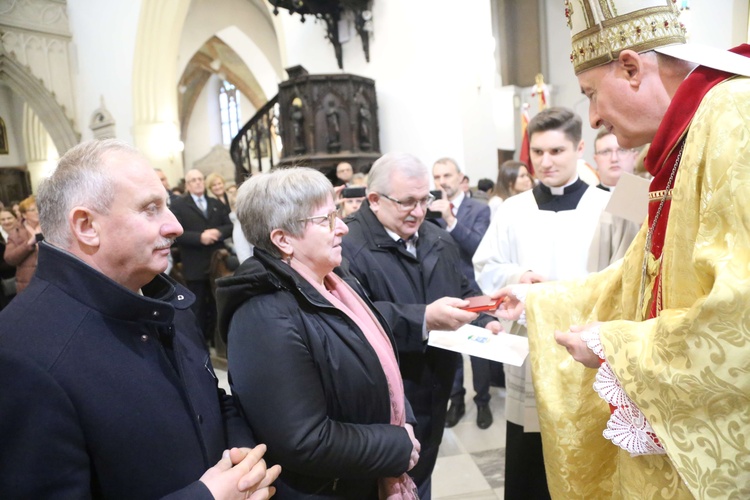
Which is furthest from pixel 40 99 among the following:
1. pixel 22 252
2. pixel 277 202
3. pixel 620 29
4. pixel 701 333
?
pixel 701 333

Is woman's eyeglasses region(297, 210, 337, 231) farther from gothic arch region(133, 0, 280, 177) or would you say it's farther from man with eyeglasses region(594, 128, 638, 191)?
gothic arch region(133, 0, 280, 177)

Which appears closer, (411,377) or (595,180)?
(411,377)

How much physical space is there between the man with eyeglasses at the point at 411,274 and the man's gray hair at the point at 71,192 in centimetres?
109

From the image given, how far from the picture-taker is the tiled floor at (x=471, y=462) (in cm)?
280

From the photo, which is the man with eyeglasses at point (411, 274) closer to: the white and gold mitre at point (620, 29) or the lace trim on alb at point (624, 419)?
the lace trim on alb at point (624, 419)

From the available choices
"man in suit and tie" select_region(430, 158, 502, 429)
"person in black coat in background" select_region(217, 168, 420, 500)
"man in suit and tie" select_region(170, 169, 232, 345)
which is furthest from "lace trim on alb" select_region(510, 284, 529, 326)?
"man in suit and tie" select_region(170, 169, 232, 345)

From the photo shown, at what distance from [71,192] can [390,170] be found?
132cm

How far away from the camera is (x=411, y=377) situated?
2.03 metres

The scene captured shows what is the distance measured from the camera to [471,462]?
310 centimetres

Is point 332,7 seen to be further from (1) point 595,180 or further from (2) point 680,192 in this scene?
(2) point 680,192

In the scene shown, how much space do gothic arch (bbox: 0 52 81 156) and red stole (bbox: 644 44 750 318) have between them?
528 inches

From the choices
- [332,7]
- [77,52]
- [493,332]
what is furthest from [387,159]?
[77,52]

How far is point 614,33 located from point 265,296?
1.10 meters

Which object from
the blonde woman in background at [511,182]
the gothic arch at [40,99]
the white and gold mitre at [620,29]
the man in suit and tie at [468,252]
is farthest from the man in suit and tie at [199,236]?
the gothic arch at [40,99]
